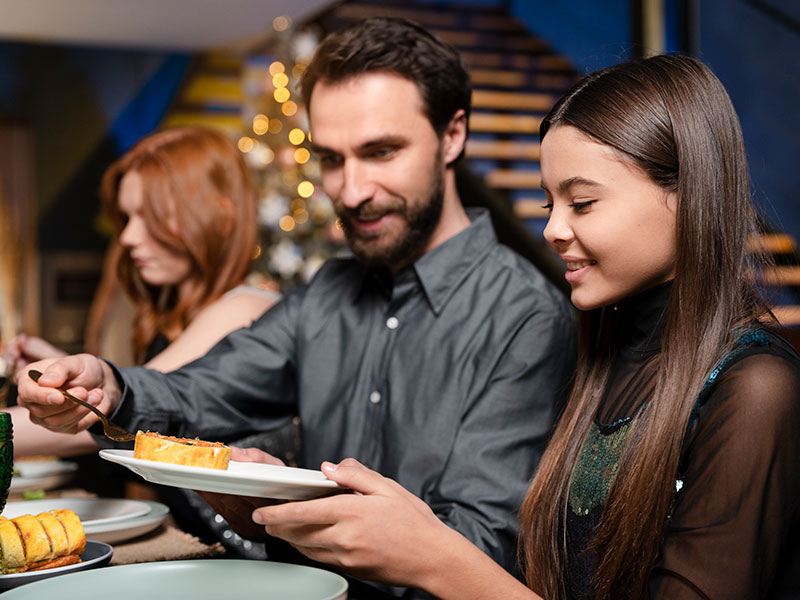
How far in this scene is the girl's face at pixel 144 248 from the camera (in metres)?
2.38

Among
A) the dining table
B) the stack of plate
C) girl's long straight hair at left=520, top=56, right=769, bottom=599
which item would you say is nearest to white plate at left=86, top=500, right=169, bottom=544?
the stack of plate

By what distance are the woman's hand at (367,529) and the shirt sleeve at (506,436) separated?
1.04 ft

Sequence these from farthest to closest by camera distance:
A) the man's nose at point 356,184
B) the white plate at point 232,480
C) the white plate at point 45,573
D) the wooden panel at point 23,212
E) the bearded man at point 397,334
Result: the wooden panel at point 23,212, the man's nose at point 356,184, the bearded man at point 397,334, the white plate at point 45,573, the white plate at point 232,480

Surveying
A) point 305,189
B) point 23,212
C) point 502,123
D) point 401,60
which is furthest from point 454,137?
point 23,212

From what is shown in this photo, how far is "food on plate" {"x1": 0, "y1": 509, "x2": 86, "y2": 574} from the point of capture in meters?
0.99

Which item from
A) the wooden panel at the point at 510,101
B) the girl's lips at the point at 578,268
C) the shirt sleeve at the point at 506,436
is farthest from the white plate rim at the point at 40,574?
the wooden panel at the point at 510,101

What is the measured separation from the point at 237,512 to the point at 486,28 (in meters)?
6.22

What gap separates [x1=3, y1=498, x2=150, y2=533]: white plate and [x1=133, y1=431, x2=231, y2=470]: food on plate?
0.35 meters

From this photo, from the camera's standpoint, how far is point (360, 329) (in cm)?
176

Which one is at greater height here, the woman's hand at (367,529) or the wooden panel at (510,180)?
the wooden panel at (510,180)

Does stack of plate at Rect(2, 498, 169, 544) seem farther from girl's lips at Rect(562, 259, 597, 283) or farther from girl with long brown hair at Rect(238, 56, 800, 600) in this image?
girl's lips at Rect(562, 259, 597, 283)

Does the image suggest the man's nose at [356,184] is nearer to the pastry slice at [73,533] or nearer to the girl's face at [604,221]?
the girl's face at [604,221]

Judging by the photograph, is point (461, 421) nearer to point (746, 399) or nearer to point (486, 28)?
point (746, 399)

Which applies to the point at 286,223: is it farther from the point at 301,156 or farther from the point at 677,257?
the point at 677,257
